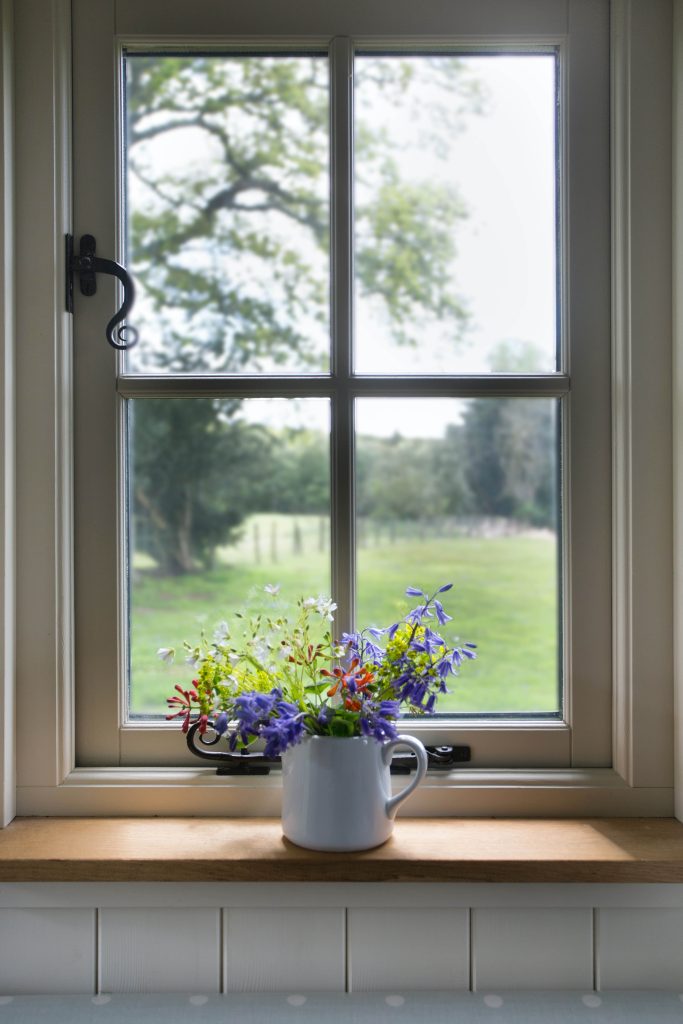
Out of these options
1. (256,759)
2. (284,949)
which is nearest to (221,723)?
(256,759)

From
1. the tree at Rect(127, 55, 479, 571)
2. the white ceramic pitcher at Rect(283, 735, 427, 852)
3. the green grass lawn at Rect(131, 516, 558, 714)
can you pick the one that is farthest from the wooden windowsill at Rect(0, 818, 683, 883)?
the tree at Rect(127, 55, 479, 571)

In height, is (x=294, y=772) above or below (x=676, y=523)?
below

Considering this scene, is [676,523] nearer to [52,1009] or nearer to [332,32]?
[332,32]

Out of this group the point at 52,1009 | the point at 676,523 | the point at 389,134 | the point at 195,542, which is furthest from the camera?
the point at 195,542

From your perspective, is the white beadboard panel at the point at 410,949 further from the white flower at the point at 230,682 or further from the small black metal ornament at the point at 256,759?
the white flower at the point at 230,682

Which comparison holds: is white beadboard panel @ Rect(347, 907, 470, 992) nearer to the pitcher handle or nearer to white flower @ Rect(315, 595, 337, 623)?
the pitcher handle

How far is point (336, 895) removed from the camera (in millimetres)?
864

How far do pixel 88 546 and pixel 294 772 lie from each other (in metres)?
0.40

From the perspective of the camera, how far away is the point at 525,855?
0.85 meters

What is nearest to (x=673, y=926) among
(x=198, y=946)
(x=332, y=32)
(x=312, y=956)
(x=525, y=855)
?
(x=525, y=855)

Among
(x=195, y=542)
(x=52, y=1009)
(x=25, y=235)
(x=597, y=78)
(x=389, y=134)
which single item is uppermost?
(x=389, y=134)

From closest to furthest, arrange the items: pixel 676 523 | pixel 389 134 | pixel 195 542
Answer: pixel 676 523
pixel 389 134
pixel 195 542

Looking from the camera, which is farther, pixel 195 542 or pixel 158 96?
pixel 195 542

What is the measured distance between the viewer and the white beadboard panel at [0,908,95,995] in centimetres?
86
